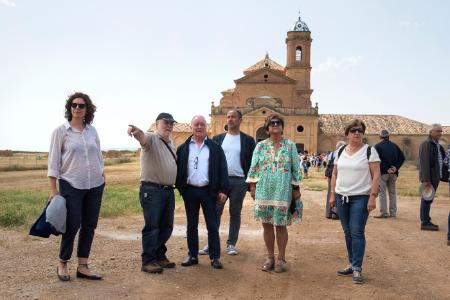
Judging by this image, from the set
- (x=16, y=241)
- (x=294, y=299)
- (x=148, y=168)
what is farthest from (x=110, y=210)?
(x=294, y=299)

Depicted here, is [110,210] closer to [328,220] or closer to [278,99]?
[328,220]

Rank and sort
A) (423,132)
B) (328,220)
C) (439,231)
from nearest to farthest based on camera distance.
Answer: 1. (439,231)
2. (328,220)
3. (423,132)

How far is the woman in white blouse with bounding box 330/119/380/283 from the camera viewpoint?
5.81 m

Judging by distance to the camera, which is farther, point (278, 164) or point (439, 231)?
point (439, 231)

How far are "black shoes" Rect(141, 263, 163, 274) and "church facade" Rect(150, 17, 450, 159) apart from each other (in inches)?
1755

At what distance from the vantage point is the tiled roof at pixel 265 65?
56.1m

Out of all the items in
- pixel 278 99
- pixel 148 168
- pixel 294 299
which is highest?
pixel 278 99

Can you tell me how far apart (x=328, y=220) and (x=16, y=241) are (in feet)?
21.2

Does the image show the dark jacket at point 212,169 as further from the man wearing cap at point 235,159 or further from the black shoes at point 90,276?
the black shoes at point 90,276

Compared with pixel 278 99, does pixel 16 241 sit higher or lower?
lower

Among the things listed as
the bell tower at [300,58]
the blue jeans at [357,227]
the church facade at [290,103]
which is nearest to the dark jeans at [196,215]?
the blue jeans at [357,227]

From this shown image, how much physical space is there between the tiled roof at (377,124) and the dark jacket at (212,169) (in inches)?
1981

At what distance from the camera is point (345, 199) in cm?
597

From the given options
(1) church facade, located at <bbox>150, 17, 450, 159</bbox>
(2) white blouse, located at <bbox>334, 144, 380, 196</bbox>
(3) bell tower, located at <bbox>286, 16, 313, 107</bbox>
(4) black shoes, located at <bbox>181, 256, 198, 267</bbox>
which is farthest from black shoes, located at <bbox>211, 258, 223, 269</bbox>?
(3) bell tower, located at <bbox>286, 16, 313, 107</bbox>
